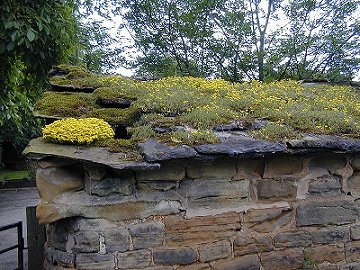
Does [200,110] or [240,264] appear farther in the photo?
[200,110]

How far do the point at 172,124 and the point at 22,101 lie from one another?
533 cm

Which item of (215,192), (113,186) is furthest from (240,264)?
(113,186)

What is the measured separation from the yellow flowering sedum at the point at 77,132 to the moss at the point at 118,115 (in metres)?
0.34

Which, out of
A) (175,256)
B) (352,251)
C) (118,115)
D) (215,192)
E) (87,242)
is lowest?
(352,251)

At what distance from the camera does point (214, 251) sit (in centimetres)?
309

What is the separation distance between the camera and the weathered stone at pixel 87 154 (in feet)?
8.61

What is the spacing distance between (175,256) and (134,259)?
31 centimetres

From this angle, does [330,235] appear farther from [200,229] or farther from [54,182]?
[54,182]

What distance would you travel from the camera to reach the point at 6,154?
2200 centimetres

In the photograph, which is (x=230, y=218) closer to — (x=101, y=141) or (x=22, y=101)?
(x=101, y=141)

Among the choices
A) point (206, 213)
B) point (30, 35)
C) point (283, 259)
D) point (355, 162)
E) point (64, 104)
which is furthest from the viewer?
point (30, 35)

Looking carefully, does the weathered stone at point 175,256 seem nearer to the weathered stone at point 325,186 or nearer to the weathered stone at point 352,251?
the weathered stone at point 325,186

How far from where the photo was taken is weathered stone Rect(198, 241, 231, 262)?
3.06 meters

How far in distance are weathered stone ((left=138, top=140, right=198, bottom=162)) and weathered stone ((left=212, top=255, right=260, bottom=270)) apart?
97cm
